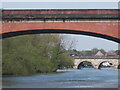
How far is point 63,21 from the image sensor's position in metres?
22.2

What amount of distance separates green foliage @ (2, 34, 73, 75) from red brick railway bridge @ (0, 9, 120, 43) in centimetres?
1339

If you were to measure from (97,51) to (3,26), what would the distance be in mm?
80793

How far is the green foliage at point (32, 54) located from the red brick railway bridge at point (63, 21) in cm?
1339

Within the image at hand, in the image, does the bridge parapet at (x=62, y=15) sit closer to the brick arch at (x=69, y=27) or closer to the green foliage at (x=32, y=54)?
the brick arch at (x=69, y=27)

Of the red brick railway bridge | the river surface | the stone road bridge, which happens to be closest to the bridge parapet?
the red brick railway bridge

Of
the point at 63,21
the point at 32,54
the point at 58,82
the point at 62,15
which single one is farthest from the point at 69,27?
the point at 32,54

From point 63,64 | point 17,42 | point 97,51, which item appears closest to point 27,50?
point 17,42

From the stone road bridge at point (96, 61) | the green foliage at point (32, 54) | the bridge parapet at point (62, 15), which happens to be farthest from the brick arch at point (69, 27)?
the stone road bridge at point (96, 61)

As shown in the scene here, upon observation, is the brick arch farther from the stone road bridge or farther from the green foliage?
the stone road bridge

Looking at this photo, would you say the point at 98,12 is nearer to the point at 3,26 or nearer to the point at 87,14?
the point at 87,14

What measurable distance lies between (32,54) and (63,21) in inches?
690

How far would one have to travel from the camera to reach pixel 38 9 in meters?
22.5

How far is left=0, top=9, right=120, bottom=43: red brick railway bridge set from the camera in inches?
867

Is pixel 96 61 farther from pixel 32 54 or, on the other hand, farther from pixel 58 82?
pixel 58 82
